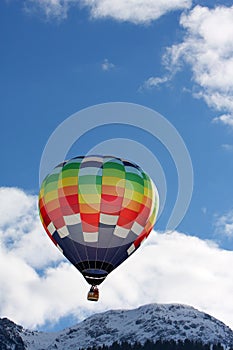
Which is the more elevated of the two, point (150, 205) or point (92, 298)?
point (150, 205)

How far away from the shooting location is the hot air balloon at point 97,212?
4905 cm

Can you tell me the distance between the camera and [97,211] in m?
49.5

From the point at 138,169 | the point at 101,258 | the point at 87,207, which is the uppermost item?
the point at 138,169

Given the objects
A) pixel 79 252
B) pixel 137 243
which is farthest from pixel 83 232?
pixel 137 243

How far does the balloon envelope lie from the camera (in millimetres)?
49094

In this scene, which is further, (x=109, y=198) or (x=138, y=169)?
(x=138, y=169)

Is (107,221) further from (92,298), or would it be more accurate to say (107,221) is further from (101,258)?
(92,298)

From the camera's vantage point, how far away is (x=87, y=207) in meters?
49.5

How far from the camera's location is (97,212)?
49.5m

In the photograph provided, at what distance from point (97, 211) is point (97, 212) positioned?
0.07m

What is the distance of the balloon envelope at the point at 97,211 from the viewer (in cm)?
4909

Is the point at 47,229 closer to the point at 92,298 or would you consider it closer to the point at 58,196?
the point at 58,196

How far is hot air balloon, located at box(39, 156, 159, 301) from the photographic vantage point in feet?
161

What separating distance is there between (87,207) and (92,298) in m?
6.62
